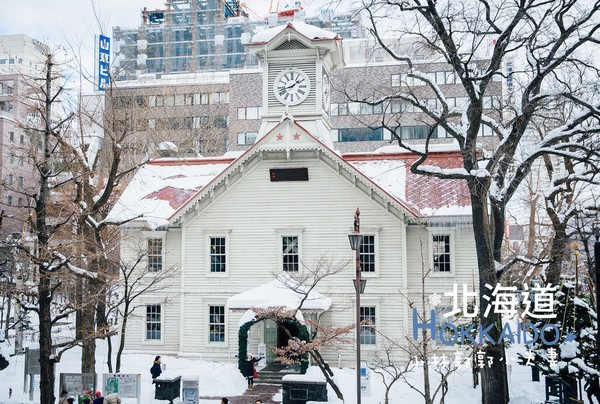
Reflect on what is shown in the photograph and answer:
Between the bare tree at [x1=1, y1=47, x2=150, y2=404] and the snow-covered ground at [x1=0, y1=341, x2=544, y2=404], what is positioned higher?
the bare tree at [x1=1, y1=47, x2=150, y2=404]

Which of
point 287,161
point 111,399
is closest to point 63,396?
point 111,399

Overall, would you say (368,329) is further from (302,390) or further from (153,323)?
(153,323)

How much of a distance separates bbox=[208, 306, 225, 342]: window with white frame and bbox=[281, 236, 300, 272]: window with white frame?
3.61m

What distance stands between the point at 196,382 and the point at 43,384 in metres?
4.86

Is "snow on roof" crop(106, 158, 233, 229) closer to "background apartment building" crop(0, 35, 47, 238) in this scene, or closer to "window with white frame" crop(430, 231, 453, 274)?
"window with white frame" crop(430, 231, 453, 274)

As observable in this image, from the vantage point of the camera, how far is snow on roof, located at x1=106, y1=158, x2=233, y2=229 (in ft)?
102

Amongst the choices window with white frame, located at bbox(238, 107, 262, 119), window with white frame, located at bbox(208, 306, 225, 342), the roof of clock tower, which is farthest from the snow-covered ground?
window with white frame, located at bbox(238, 107, 262, 119)

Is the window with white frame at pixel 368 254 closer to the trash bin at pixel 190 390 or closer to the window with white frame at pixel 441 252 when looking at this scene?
the window with white frame at pixel 441 252

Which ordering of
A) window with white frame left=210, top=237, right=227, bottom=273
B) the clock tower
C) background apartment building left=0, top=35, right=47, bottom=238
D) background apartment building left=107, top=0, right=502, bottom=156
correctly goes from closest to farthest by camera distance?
window with white frame left=210, top=237, right=227, bottom=273, the clock tower, background apartment building left=107, top=0, right=502, bottom=156, background apartment building left=0, top=35, right=47, bottom=238

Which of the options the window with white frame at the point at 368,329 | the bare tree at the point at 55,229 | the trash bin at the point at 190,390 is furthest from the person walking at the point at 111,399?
the window with white frame at the point at 368,329

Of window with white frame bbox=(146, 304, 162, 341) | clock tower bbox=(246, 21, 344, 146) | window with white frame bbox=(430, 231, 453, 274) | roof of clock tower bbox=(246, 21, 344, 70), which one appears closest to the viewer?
window with white frame bbox=(430, 231, 453, 274)

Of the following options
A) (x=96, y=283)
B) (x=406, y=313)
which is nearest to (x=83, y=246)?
(x=96, y=283)

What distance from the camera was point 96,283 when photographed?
2180 centimetres

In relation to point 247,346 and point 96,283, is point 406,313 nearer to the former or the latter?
point 247,346
